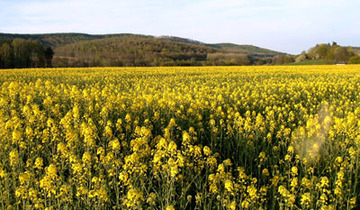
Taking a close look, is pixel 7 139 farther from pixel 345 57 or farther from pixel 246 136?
pixel 345 57

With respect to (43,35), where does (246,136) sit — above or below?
below

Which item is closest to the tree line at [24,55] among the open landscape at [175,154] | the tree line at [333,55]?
the open landscape at [175,154]

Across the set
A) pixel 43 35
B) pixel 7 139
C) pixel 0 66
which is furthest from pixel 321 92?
pixel 43 35

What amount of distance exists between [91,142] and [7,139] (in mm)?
2120

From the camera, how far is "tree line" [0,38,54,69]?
51.3m

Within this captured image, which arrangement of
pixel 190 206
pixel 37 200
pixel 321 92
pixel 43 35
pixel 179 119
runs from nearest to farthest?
pixel 37 200 → pixel 190 206 → pixel 179 119 → pixel 321 92 → pixel 43 35

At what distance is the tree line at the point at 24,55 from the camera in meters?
51.3

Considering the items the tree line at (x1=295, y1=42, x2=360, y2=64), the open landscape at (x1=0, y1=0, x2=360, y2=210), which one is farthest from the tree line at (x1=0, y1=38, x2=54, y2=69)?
the tree line at (x1=295, y1=42, x2=360, y2=64)

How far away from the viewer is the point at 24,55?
188ft

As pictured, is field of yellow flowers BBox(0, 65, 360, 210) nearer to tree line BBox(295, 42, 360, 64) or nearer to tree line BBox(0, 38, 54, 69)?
tree line BBox(0, 38, 54, 69)

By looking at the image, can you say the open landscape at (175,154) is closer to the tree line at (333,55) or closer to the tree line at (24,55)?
the tree line at (24,55)

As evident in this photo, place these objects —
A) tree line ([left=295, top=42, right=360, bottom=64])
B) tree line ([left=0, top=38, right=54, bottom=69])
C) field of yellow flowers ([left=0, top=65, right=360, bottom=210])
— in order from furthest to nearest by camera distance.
→ tree line ([left=295, top=42, right=360, bottom=64]), tree line ([left=0, top=38, right=54, bottom=69]), field of yellow flowers ([left=0, top=65, right=360, bottom=210])

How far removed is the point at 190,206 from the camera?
4.64 m

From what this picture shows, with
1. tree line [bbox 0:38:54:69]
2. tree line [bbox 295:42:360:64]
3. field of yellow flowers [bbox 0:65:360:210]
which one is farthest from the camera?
tree line [bbox 295:42:360:64]
